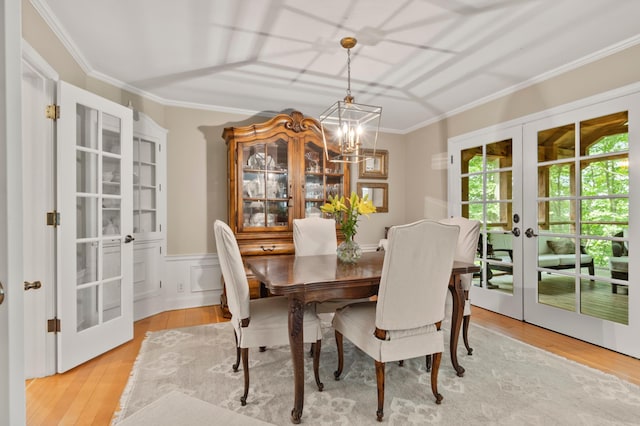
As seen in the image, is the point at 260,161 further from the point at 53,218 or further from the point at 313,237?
the point at 53,218

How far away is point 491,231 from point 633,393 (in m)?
1.93

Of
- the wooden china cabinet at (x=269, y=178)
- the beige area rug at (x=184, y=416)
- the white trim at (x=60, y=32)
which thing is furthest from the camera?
the wooden china cabinet at (x=269, y=178)

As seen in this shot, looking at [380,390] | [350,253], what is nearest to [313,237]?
[350,253]

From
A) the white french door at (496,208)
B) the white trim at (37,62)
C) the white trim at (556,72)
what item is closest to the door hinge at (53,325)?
the white trim at (37,62)

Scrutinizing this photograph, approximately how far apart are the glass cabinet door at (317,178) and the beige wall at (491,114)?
55.7 inches

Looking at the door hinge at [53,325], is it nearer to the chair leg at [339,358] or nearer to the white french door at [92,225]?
the white french door at [92,225]

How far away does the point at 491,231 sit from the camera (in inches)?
146

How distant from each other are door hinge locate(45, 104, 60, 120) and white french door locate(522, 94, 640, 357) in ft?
13.1

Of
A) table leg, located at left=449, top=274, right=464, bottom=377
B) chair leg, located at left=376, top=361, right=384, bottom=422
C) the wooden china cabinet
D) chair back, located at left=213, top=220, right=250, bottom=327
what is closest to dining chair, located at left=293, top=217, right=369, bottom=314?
the wooden china cabinet

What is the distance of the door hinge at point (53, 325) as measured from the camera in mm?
2289

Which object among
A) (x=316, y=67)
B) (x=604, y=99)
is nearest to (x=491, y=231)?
(x=604, y=99)

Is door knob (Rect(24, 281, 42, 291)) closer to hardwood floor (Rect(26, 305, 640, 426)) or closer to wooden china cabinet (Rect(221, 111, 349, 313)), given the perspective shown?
hardwood floor (Rect(26, 305, 640, 426))

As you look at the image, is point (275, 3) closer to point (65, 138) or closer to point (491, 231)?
point (65, 138)

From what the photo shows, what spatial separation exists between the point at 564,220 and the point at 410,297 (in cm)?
222
